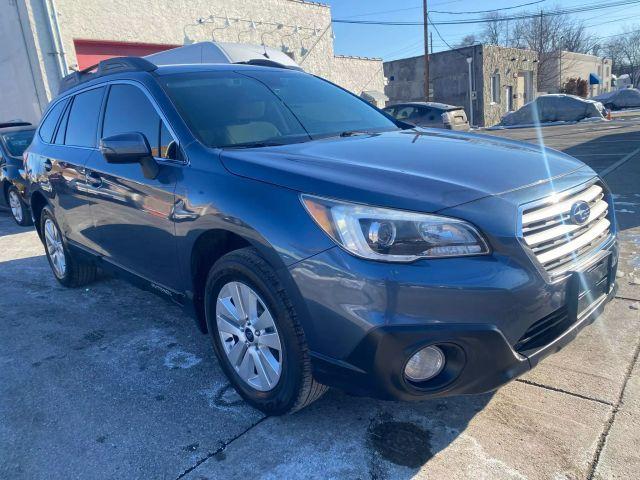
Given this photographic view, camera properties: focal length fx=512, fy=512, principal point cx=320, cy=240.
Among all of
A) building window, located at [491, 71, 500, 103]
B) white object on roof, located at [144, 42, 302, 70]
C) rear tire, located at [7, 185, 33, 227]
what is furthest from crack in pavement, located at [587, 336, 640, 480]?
building window, located at [491, 71, 500, 103]

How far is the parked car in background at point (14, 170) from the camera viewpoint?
830 centimetres

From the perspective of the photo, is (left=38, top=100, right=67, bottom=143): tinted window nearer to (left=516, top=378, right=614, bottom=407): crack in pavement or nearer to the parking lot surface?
the parking lot surface

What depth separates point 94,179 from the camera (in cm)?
358

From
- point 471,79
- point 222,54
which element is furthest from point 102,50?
point 471,79

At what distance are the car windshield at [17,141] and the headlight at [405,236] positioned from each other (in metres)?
8.53

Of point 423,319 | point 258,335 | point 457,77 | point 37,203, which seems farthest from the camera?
point 457,77

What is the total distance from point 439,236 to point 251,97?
1807 mm

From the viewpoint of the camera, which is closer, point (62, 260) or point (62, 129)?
point (62, 129)

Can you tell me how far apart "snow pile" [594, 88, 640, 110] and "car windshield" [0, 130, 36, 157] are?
3974cm

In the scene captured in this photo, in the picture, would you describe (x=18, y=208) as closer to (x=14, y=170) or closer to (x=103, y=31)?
(x=14, y=170)

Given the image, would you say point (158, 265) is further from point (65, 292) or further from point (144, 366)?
point (65, 292)

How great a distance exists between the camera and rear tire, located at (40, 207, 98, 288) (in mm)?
4621

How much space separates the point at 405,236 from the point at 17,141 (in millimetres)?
9064

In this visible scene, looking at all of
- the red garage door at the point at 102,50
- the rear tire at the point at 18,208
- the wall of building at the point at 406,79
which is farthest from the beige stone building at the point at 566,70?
the rear tire at the point at 18,208
